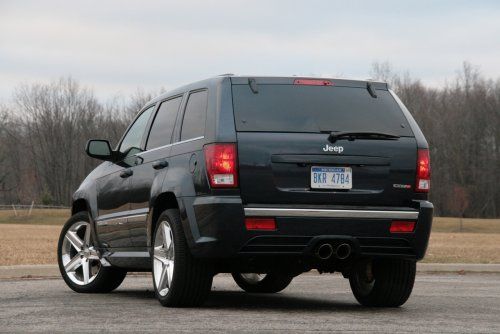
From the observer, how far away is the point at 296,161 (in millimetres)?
8141

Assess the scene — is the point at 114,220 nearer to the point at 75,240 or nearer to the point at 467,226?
the point at 75,240

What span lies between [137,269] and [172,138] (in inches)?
62.4

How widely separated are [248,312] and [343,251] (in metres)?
0.92

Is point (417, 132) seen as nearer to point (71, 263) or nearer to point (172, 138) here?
point (172, 138)

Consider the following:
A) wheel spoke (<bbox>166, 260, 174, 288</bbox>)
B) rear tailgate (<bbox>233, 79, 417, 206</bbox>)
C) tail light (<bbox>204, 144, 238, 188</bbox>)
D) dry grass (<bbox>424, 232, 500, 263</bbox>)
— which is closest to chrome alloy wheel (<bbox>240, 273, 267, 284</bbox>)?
wheel spoke (<bbox>166, 260, 174, 288</bbox>)

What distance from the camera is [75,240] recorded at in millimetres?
11305

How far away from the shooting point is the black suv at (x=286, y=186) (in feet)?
26.5

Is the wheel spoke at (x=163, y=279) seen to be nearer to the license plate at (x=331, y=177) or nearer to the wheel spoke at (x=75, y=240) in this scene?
the license plate at (x=331, y=177)

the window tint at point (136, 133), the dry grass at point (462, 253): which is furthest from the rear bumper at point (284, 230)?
the dry grass at point (462, 253)

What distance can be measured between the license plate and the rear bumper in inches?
7.3

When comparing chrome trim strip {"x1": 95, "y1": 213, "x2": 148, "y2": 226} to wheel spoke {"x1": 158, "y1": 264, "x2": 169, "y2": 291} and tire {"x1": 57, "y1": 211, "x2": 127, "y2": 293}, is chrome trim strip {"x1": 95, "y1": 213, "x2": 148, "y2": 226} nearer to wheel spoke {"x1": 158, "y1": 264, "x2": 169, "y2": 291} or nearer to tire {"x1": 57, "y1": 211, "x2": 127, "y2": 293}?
tire {"x1": 57, "y1": 211, "x2": 127, "y2": 293}

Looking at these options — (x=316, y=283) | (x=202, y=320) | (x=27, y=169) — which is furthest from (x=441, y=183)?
(x=202, y=320)

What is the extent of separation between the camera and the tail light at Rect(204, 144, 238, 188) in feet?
26.4

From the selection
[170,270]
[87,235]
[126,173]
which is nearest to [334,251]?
[170,270]
